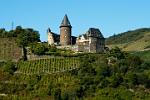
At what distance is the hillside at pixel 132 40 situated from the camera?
4840 inches

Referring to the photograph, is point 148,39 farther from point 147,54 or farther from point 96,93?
point 96,93

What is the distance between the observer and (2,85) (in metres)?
69.2

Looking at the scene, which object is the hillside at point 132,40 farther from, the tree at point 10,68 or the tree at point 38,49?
the tree at point 10,68

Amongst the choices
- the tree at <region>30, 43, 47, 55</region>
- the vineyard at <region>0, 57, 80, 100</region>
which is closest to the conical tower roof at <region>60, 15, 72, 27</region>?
the tree at <region>30, 43, 47, 55</region>

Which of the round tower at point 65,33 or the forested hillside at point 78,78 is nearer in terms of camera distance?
the forested hillside at point 78,78

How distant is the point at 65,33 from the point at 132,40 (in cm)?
6419

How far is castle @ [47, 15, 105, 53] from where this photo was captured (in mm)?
80500

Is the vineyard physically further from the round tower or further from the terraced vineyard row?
the round tower

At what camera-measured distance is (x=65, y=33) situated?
8306cm

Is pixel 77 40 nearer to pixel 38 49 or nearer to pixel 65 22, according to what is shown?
pixel 65 22

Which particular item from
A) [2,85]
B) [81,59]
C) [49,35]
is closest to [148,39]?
[49,35]

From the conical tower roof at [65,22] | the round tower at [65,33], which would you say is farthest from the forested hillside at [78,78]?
the conical tower roof at [65,22]

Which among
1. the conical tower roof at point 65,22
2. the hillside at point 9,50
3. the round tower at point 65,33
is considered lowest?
the hillside at point 9,50

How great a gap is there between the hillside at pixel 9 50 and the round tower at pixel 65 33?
6.76 meters
